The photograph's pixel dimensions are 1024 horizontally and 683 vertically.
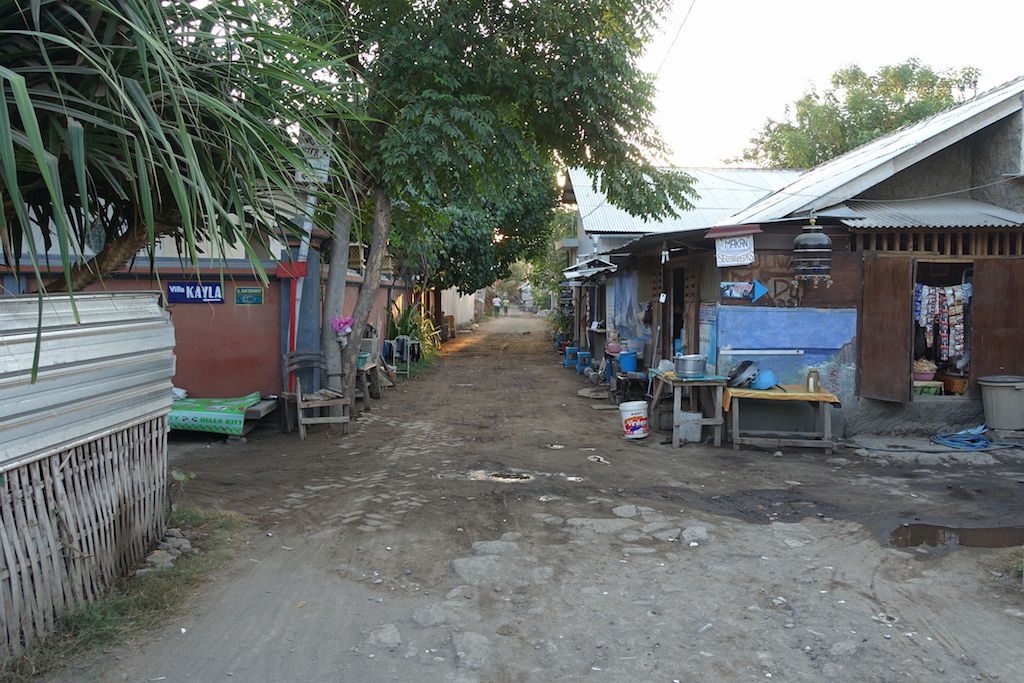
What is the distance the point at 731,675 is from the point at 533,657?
98cm

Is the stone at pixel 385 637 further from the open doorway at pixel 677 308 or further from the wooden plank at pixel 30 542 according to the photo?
the open doorway at pixel 677 308

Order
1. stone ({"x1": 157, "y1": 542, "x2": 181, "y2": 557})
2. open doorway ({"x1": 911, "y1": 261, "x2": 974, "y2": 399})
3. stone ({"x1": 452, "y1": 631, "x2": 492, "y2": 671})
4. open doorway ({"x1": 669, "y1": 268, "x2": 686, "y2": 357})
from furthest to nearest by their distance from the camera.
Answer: open doorway ({"x1": 669, "y1": 268, "x2": 686, "y2": 357})
open doorway ({"x1": 911, "y1": 261, "x2": 974, "y2": 399})
stone ({"x1": 157, "y1": 542, "x2": 181, "y2": 557})
stone ({"x1": 452, "y1": 631, "x2": 492, "y2": 671})

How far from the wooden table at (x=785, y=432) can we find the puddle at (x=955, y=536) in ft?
9.56

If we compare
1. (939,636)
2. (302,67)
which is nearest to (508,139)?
(302,67)

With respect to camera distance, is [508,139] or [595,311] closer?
[508,139]

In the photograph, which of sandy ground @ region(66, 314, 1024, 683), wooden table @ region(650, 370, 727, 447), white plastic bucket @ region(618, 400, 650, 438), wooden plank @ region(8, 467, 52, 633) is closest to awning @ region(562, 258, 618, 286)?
white plastic bucket @ region(618, 400, 650, 438)

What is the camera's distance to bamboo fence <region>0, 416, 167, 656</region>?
3588mm

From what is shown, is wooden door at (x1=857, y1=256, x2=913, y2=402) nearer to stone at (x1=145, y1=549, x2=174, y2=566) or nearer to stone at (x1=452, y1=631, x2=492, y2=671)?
stone at (x1=452, y1=631, x2=492, y2=671)

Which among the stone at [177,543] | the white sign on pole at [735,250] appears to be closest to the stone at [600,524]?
the stone at [177,543]

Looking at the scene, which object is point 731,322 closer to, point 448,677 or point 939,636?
point 939,636

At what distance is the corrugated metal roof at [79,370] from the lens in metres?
3.56

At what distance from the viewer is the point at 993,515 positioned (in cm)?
664

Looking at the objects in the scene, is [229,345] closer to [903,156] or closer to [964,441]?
[903,156]

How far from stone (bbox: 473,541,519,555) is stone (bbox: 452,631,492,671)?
4.22 ft
